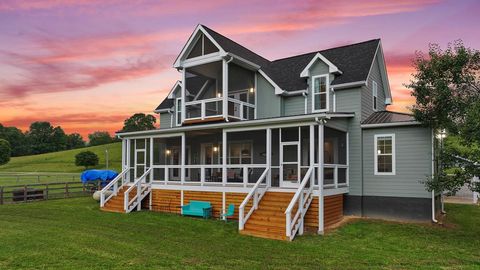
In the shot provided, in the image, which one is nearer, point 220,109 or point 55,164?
point 220,109

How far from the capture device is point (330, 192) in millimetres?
13414

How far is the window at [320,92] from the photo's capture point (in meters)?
16.6

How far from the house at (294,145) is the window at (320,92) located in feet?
0.16

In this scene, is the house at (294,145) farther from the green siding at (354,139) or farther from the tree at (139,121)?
the tree at (139,121)

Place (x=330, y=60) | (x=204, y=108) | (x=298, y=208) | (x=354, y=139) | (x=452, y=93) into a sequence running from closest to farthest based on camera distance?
(x=452, y=93), (x=298, y=208), (x=354, y=139), (x=204, y=108), (x=330, y=60)

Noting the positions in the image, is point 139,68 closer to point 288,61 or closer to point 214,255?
point 288,61

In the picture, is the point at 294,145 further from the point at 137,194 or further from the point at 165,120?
the point at 165,120

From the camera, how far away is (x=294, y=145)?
16219 mm

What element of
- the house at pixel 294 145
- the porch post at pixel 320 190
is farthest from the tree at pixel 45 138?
the porch post at pixel 320 190

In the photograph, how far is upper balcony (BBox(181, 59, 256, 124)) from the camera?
1661cm

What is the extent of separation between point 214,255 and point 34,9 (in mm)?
16619

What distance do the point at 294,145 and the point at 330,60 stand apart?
5.43 metres

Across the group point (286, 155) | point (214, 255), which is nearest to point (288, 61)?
point (286, 155)

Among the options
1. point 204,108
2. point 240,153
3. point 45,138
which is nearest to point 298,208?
point 240,153
